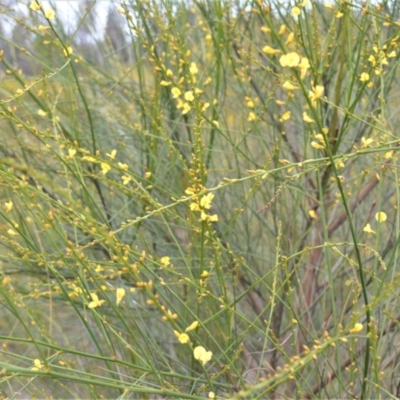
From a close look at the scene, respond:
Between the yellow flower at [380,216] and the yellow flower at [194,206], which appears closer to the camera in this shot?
the yellow flower at [194,206]

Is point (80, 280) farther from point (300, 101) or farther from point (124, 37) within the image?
point (124, 37)

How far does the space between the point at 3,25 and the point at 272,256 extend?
2069 mm

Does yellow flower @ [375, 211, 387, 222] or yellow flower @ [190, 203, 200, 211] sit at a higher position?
yellow flower @ [190, 203, 200, 211]

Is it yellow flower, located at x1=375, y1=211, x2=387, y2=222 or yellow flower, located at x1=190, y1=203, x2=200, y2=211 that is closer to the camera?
yellow flower, located at x1=190, y1=203, x2=200, y2=211

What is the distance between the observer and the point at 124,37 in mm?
3918

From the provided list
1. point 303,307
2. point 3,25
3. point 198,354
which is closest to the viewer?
point 198,354

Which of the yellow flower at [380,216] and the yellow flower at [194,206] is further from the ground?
the yellow flower at [194,206]

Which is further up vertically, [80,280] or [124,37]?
[124,37]

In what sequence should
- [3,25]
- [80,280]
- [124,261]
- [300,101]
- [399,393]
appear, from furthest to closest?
1. [3,25]
2. [300,101]
3. [399,393]
4. [80,280]
5. [124,261]

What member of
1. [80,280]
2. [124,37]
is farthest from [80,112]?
[80,280]

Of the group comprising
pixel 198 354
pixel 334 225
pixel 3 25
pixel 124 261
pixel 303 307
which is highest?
pixel 3 25

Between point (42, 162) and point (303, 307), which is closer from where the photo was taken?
point (303, 307)

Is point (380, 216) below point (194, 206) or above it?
below

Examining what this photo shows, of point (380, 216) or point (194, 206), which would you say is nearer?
point (194, 206)
